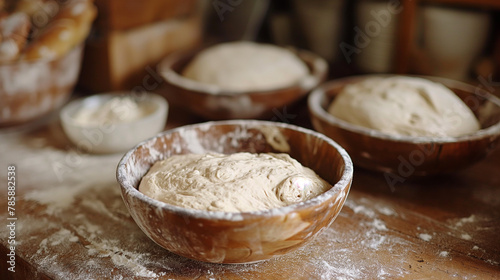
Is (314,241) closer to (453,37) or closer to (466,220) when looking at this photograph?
(466,220)

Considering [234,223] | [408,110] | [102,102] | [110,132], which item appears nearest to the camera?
[234,223]

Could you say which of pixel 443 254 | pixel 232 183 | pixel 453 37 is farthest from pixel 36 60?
pixel 453 37

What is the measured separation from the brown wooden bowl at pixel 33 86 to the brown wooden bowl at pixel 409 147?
30.8 inches

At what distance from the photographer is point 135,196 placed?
27.9 inches

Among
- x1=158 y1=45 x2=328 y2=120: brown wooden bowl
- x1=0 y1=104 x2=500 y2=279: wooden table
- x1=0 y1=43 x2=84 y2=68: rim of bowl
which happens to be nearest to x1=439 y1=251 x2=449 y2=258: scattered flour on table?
x1=0 y1=104 x2=500 y2=279: wooden table

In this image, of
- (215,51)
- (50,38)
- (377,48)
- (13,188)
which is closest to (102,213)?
(13,188)

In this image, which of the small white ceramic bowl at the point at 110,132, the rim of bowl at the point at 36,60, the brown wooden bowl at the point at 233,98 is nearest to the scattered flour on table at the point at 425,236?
the brown wooden bowl at the point at 233,98

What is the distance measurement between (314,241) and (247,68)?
2.22ft

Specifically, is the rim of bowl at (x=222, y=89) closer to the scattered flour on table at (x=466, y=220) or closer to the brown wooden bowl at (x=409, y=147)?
the brown wooden bowl at (x=409, y=147)

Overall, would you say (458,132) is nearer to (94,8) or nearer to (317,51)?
(317,51)

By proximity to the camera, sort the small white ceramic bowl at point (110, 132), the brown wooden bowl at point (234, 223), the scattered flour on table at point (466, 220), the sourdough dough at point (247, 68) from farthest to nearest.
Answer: the sourdough dough at point (247, 68), the small white ceramic bowl at point (110, 132), the scattered flour on table at point (466, 220), the brown wooden bowl at point (234, 223)

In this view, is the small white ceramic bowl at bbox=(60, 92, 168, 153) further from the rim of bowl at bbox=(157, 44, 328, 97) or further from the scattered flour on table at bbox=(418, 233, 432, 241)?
the scattered flour on table at bbox=(418, 233, 432, 241)

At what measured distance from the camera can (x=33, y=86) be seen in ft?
4.16

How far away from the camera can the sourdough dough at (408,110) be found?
1026 millimetres
